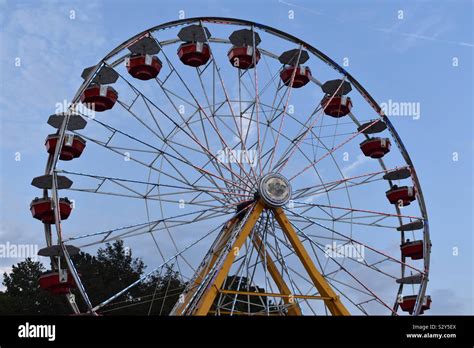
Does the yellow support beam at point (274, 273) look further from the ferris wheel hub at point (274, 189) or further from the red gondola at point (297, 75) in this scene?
the red gondola at point (297, 75)

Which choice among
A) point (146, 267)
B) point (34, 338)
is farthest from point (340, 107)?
point (146, 267)

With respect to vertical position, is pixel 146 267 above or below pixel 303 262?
above

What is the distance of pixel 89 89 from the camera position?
19.3 metres

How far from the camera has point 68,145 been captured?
1891 centimetres

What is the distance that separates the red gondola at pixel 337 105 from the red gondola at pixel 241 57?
10.5 feet

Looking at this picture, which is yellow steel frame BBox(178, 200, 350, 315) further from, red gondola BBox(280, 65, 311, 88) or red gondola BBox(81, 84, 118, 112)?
red gondola BBox(280, 65, 311, 88)

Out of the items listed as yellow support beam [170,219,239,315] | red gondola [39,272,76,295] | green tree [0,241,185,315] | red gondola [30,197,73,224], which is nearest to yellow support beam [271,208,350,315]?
yellow support beam [170,219,239,315]

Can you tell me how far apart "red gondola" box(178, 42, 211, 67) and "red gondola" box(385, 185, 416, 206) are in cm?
822

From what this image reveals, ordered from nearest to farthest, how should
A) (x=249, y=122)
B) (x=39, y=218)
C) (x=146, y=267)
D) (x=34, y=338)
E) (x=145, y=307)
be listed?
(x=34, y=338) < (x=39, y=218) < (x=249, y=122) < (x=145, y=307) < (x=146, y=267)

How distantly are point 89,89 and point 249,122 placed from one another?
532 cm

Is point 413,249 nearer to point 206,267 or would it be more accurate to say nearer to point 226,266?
point 206,267

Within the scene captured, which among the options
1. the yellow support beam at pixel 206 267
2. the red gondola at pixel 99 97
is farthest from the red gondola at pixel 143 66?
the yellow support beam at pixel 206 267

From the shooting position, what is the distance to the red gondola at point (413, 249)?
2258 cm

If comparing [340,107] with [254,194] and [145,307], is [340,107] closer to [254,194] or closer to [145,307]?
[254,194]
